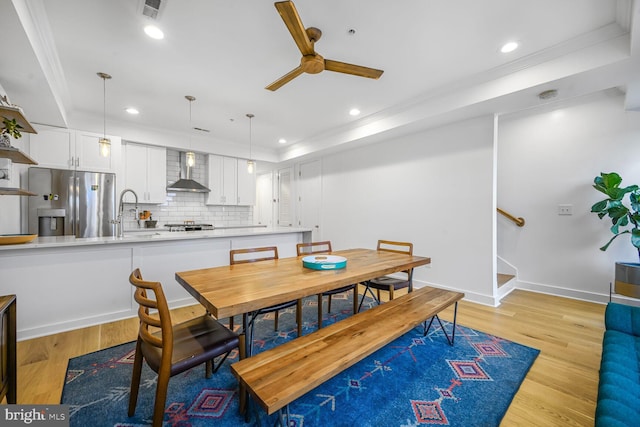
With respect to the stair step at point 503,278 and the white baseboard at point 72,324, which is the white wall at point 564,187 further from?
the white baseboard at point 72,324

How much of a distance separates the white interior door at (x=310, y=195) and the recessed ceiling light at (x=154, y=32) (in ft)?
12.4

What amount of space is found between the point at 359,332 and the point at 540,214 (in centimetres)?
371

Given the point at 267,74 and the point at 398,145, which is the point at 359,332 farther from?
the point at 398,145

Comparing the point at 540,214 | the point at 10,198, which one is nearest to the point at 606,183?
the point at 540,214

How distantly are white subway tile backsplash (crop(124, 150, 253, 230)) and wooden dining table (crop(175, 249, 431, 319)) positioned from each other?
12.9 ft

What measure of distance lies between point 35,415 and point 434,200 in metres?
4.15

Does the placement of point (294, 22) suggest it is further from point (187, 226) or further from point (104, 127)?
point (187, 226)

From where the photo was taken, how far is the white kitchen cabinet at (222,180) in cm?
552

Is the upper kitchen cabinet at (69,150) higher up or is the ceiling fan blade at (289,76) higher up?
the ceiling fan blade at (289,76)

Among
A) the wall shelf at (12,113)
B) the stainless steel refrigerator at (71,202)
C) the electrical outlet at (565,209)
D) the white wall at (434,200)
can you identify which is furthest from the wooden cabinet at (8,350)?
the electrical outlet at (565,209)

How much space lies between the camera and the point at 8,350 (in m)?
1.42

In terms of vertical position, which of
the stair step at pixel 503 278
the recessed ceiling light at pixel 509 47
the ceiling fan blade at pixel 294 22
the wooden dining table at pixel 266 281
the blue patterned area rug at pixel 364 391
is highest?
the recessed ceiling light at pixel 509 47

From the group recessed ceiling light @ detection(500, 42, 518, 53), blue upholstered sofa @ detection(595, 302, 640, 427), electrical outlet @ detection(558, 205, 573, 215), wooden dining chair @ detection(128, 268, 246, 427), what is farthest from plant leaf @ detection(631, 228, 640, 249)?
wooden dining chair @ detection(128, 268, 246, 427)

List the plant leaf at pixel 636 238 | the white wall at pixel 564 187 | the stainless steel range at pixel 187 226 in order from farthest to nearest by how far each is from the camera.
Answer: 1. the stainless steel range at pixel 187 226
2. the white wall at pixel 564 187
3. the plant leaf at pixel 636 238
